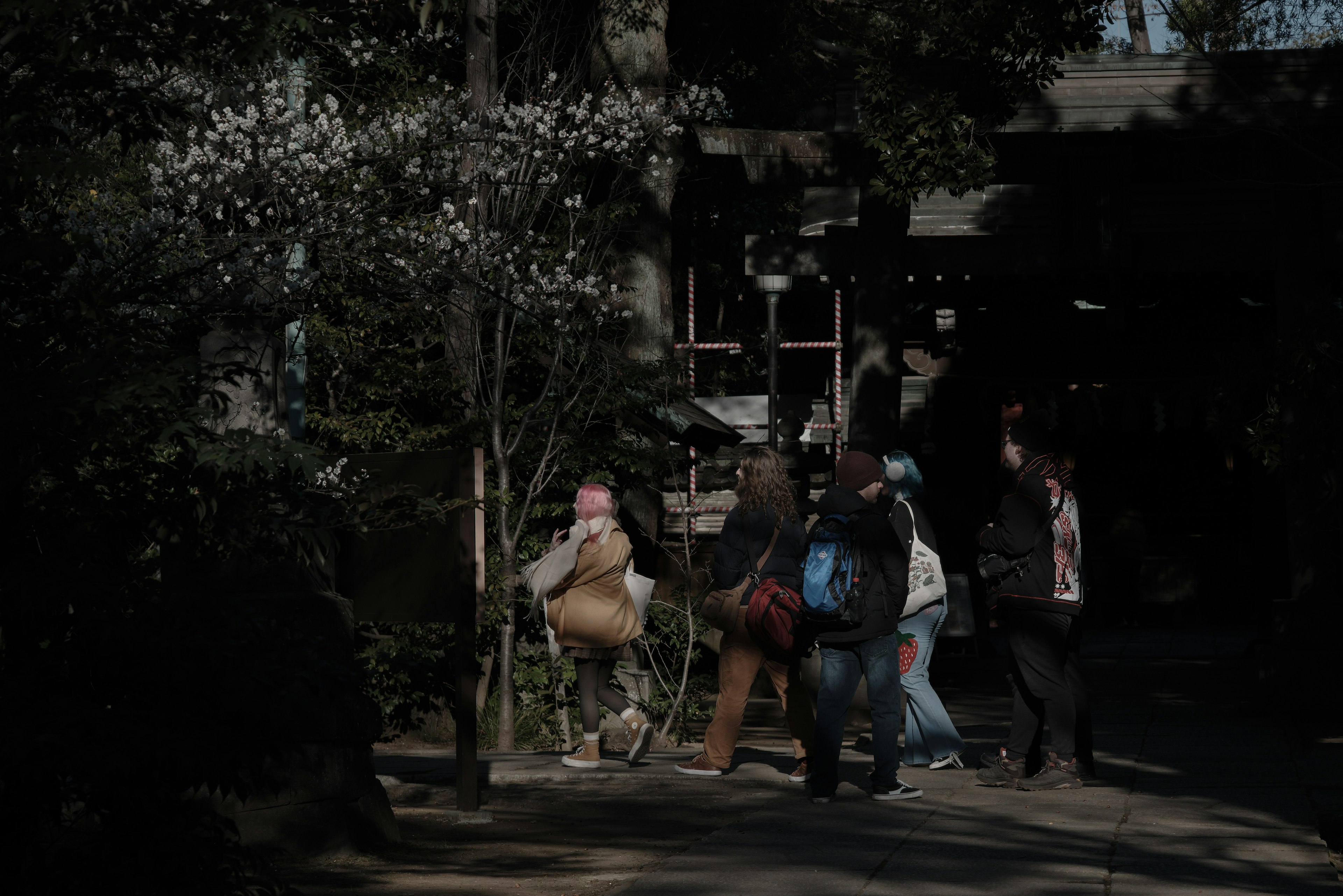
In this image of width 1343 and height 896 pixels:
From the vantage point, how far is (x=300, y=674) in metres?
4.15

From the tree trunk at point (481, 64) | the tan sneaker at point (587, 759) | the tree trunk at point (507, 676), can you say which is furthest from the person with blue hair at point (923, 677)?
the tree trunk at point (481, 64)

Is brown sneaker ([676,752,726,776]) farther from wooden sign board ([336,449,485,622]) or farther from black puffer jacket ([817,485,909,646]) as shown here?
wooden sign board ([336,449,485,622])

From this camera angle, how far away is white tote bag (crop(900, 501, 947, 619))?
8.29m

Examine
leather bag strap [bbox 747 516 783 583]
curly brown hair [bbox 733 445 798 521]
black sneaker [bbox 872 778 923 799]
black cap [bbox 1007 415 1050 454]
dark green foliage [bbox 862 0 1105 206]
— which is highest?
dark green foliage [bbox 862 0 1105 206]

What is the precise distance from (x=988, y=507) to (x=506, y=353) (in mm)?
12430

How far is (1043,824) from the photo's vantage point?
6680 millimetres

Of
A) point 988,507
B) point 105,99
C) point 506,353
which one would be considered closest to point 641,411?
point 506,353

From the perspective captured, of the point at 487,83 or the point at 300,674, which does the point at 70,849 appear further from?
the point at 487,83

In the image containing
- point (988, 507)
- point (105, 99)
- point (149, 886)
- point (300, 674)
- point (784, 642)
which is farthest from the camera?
point (988, 507)

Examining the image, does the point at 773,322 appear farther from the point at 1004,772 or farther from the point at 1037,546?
the point at 1004,772

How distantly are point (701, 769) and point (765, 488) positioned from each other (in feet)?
5.45

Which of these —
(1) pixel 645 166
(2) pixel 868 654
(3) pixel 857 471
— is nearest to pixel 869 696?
(2) pixel 868 654

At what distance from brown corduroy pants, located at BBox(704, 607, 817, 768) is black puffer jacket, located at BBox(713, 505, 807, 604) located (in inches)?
8.9

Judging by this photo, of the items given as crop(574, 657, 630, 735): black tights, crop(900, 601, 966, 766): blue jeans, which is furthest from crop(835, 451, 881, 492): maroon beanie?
crop(574, 657, 630, 735): black tights
